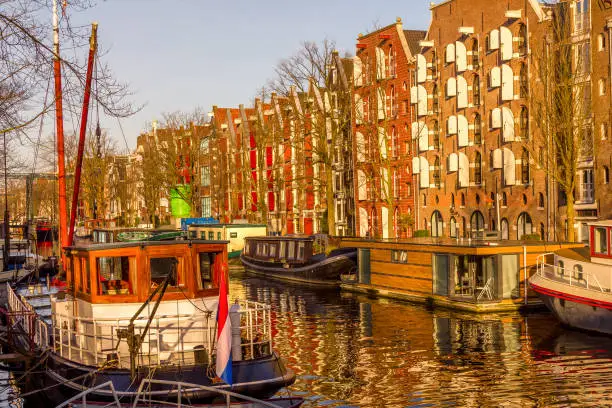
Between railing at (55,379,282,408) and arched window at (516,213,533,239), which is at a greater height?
arched window at (516,213,533,239)

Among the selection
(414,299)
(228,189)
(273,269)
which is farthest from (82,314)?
(228,189)

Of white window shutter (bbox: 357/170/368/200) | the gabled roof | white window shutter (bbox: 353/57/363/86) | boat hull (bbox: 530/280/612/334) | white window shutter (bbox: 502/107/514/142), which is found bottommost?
boat hull (bbox: 530/280/612/334)

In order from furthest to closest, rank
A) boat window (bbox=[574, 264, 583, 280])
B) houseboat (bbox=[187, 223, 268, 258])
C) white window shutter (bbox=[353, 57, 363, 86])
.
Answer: white window shutter (bbox=[353, 57, 363, 86]) < houseboat (bbox=[187, 223, 268, 258]) < boat window (bbox=[574, 264, 583, 280])

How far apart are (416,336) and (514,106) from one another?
82.3 ft

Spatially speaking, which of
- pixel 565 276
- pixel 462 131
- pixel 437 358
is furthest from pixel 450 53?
pixel 437 358

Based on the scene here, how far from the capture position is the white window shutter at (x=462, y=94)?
2080 inches

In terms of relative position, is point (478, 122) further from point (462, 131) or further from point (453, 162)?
point (453, 162)

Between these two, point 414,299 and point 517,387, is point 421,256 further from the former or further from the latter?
point 517,387

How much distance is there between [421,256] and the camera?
3556 centimetres

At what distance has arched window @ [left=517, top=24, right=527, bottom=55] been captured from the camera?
156 feet

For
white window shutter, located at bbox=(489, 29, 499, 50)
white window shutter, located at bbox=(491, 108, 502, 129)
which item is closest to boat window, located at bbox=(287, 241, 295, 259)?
white window shutter, located at bbox=(491, 108, 502, 129)

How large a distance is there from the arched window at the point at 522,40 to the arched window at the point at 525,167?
5.73 meters

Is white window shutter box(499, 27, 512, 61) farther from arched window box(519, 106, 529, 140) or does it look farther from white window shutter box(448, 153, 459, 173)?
white window shutter box(448, 153, 459, 173)

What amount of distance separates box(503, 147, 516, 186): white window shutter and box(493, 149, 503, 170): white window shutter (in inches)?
15.1
